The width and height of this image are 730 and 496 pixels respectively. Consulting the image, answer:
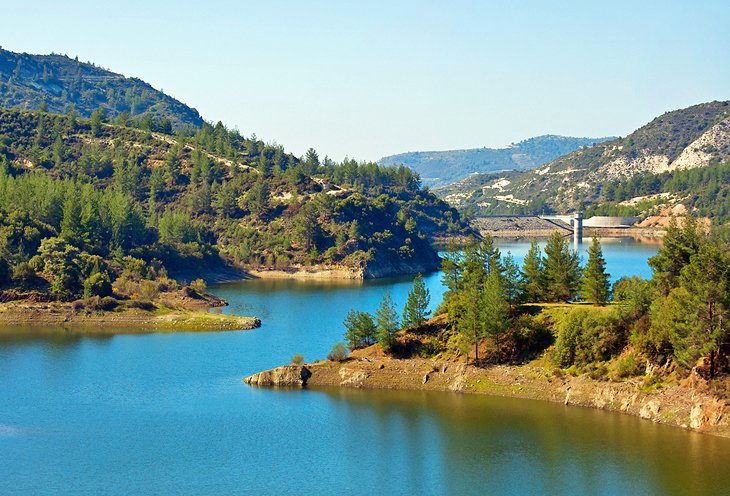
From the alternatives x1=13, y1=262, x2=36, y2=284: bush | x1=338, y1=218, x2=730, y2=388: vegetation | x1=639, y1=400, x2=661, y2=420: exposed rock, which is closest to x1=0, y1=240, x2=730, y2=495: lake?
x1=639, y1=400, x2=661, y2=420: exposed rock

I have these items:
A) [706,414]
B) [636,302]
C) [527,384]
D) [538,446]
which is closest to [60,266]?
[527,384]

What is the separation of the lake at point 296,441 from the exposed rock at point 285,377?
1.72 m

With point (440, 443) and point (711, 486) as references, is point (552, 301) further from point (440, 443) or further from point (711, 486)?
point (711, 486)

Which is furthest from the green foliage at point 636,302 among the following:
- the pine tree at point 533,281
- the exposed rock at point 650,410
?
the pine tree at point 533,281

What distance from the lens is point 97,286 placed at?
129875 millimetres

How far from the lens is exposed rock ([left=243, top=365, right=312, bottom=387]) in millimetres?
86688

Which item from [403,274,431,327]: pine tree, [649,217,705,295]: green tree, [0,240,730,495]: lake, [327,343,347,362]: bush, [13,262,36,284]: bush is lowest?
[0,240,730,495]: lake

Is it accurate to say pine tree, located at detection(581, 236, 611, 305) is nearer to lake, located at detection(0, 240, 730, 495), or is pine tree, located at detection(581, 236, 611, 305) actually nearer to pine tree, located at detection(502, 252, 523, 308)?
pine tree, located at detection(502, 252, 523, 308)

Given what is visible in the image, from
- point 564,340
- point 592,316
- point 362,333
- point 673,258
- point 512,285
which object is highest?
point 673,258

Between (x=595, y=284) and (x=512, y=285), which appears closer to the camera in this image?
(x=512, y=285)

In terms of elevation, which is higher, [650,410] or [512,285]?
[512,285]

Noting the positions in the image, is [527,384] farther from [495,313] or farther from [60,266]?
[60,266]

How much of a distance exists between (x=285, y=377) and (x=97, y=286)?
2029 inches

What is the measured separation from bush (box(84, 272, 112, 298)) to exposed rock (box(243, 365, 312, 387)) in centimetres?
4833
